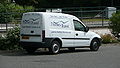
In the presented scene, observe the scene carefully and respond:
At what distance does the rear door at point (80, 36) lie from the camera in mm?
20750

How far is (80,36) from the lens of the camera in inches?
826

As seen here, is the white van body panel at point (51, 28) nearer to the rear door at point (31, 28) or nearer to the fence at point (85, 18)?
the rear door at point (31, 28)

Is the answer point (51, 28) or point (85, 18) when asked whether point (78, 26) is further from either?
point (85, 18)

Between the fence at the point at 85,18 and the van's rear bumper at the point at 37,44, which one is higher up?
the fence at the point at 85,18

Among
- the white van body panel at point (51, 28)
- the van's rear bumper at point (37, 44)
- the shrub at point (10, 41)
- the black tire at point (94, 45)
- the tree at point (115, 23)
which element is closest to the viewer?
the van's rear bumper at point (37, 44)

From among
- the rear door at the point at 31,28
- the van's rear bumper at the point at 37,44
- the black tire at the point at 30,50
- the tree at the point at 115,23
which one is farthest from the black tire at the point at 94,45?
the tree at the point at 115,23

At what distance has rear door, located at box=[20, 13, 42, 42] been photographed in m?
19.1

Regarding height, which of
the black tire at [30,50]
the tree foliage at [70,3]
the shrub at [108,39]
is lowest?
the black tire at [30,50]

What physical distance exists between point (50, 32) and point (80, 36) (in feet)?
7.81

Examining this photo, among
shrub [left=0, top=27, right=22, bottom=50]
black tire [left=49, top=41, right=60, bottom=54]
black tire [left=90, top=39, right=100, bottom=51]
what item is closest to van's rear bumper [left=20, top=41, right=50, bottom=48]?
black tire [left=49, top=41, right=60, bottom=54]

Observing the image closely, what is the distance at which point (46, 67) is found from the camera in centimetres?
1412

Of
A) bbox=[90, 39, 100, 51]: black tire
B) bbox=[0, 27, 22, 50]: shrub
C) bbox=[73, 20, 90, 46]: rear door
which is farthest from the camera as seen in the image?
bbox=[0, 27, 22, 50]: shrub

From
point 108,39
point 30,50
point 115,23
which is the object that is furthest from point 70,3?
point 30,50

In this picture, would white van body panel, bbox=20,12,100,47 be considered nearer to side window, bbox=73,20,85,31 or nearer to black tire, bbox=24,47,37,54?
side window, bbox=73,20,85,31
